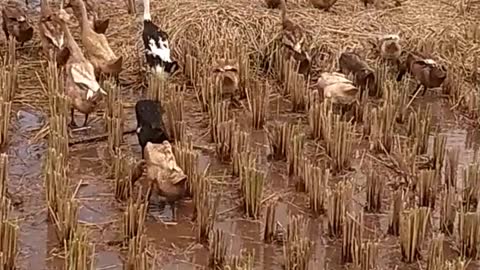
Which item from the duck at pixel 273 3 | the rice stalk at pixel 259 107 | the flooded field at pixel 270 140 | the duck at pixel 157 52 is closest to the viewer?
the flooded field at pixel 270 140

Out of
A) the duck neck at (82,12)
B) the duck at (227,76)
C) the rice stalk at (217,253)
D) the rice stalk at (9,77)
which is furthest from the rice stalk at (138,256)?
the duck neck at (82,12)

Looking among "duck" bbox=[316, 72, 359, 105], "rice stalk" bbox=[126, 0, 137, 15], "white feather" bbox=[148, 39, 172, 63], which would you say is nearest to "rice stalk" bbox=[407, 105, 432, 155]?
"duck" bbox=[316, 72, 359, 105]

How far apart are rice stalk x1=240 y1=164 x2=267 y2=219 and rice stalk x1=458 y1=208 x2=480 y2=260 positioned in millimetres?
960

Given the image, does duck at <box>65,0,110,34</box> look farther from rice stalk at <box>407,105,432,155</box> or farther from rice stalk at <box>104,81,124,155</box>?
rice stalk at <box>407,105,432,155</box>

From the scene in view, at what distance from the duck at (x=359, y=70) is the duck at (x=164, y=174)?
6.45 feet

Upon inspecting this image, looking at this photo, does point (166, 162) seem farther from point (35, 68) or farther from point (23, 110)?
point (35, 68)

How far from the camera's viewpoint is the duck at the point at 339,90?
18.9ft

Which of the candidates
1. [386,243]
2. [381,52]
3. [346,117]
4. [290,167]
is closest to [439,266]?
[386,243]

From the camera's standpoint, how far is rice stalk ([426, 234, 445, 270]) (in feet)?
13.1

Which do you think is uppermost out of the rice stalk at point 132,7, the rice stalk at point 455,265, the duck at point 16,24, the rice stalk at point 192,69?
the rice stalk at point 132,7

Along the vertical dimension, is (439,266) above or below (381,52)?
below

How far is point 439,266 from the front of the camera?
394 centimetres

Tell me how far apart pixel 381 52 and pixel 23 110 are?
249 centimetres

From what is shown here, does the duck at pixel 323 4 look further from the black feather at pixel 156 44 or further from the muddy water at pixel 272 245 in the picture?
the muddy water at pixel 272 245
